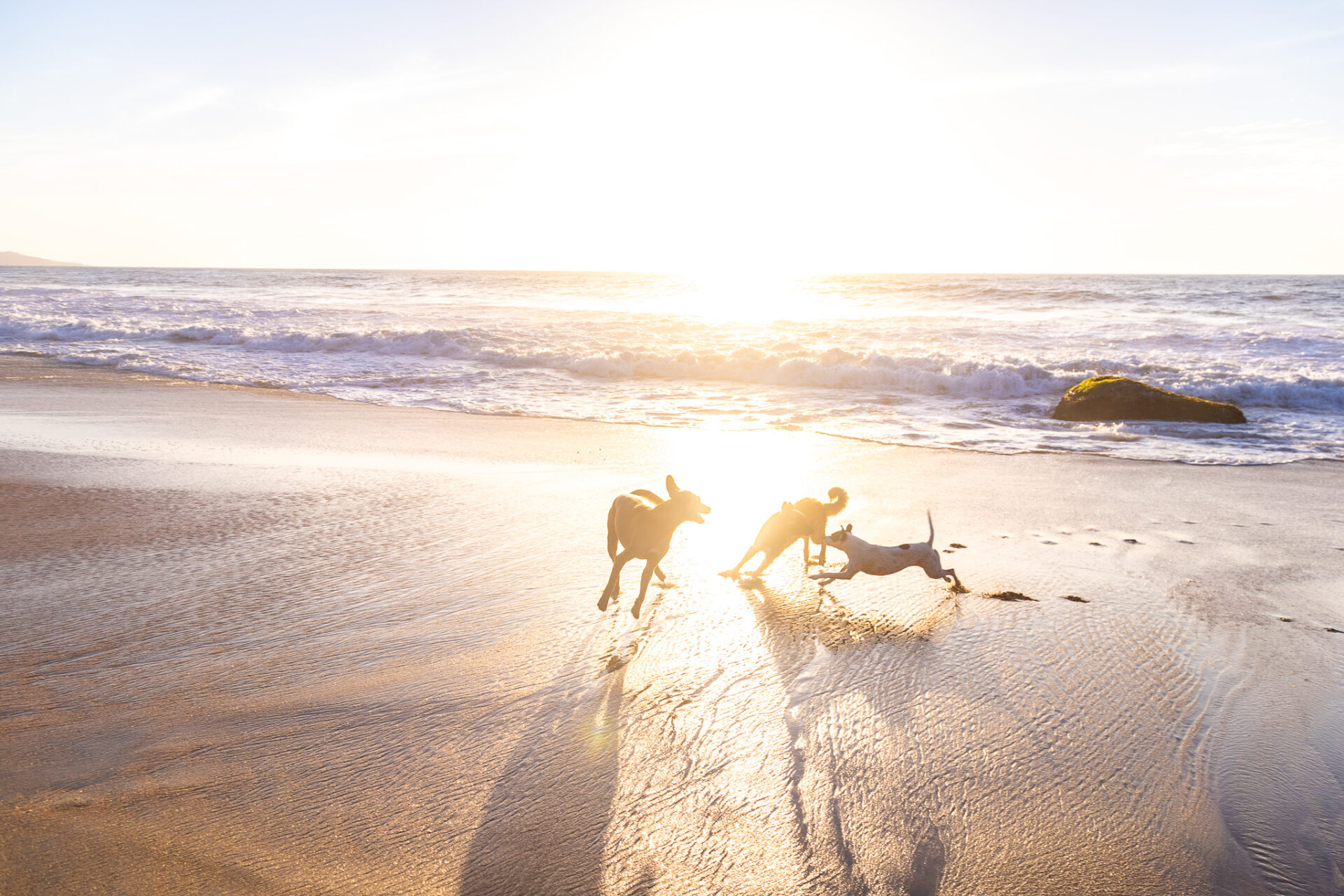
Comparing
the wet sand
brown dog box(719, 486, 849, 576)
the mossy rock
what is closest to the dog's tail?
brown dog box(719, 486, 849, 576)

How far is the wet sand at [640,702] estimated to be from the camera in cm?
255

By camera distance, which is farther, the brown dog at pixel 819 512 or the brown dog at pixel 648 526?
the brown dog at pixel 819 512

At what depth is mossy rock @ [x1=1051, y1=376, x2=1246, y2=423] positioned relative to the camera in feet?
41.8

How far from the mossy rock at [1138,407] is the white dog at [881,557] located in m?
9.82

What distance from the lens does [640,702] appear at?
3479 millimetres

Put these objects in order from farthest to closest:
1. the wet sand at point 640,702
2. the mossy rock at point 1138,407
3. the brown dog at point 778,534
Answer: the mossy rock at point 1138,407 → the brown dog at point 778,534 → the wet sand at point 640,702

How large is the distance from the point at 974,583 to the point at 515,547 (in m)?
3.12

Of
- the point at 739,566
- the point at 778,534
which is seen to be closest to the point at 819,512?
the point at 778,534

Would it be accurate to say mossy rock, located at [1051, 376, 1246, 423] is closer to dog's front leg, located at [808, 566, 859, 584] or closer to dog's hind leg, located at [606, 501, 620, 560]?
dog's front leg, located at [808, 566, 859, 584]

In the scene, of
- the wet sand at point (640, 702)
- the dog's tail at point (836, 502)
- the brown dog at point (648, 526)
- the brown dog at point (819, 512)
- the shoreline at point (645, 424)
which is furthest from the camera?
the shoreline at point (645, 424)

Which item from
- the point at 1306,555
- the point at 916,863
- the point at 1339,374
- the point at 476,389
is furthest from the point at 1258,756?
the point at 1339,374

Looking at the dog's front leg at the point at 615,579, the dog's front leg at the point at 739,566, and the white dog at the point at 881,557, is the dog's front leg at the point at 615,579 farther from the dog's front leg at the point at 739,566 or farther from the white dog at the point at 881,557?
the white dog at the point at 881,557

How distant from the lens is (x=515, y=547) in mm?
5492

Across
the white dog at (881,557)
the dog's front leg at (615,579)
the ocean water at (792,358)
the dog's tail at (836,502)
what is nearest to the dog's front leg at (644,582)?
the dog's front leg at (615,579)
